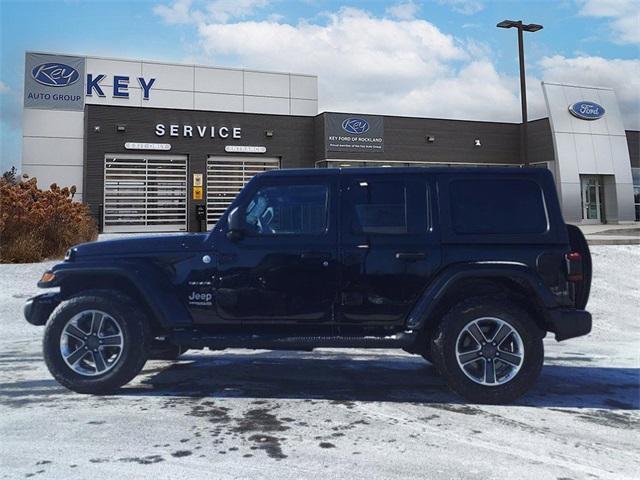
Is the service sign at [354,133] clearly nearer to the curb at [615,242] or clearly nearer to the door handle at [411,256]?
the curb at [615,242]

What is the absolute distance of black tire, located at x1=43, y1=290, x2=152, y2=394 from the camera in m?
4.55

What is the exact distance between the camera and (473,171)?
186 inches

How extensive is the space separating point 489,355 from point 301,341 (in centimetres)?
168

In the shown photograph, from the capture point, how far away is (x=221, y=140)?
25281 mm

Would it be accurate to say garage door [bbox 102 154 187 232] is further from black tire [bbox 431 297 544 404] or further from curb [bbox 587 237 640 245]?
black tire [bbox 431 297 544 404]

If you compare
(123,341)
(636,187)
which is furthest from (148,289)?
(636,187)

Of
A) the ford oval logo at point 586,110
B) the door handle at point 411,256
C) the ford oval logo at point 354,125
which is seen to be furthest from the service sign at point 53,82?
the ford oval logo at point 586,110

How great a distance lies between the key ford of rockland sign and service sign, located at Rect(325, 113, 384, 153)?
12.5 meters

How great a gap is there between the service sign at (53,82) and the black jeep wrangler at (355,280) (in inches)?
959

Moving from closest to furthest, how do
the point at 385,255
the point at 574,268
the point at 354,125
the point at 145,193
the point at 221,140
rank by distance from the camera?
1. the point at 574,268
2. the point at 385,255
3. the point at 145,193
4. the point at 221,140
5. the point at 354,125

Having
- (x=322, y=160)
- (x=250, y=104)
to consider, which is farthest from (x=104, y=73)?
(x=322, y=160)

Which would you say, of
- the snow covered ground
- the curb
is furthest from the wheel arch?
the curb

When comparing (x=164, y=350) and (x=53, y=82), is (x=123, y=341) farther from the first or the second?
(x=53, y=82)

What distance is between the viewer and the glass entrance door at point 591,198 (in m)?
28.8
